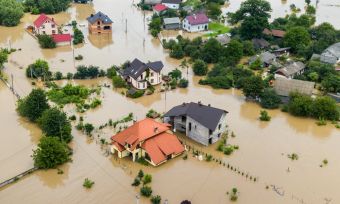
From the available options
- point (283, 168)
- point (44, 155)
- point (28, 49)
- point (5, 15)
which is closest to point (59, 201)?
point (44, 155)

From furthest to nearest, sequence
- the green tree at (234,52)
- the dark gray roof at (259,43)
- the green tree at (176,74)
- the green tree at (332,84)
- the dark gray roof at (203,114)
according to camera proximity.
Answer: the dark gray roof at (259,43) < the green tree at (234,52) < the green tree at (176,74) < the green tree at (332,84) < the dark gray roof at (203,114)

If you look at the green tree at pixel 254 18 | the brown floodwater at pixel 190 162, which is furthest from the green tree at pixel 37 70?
the green tree at pixel 254 18

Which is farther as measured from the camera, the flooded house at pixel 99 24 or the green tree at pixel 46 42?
the flooded house at pixel 99 24

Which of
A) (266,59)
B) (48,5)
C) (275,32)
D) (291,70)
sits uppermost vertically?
(48,5)

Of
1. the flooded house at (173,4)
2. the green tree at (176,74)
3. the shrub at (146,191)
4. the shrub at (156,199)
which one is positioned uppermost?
the flooded house at (173,4)

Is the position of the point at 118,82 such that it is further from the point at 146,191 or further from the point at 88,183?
the point at 146,191

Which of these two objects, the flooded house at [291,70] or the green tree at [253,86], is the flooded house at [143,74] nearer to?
the green tree at [253,86]

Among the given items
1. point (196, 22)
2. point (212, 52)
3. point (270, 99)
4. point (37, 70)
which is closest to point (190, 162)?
point (270, 99)
